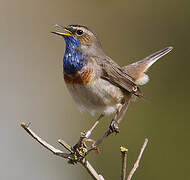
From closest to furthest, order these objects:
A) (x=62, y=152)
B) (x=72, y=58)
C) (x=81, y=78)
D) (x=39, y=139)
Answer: (x=39, y=139) < (x=62, y=152) < (x=81, y=78) < (x=72, y=58)

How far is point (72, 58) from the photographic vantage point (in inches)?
193

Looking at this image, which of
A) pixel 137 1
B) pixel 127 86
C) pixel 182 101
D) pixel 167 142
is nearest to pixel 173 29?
pixel 137 1

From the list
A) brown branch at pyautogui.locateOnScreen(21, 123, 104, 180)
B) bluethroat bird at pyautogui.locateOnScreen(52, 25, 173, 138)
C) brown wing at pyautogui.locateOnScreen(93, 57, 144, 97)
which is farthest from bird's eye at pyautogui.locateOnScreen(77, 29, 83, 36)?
brown branch at pyautogui.locateOnScreen(21, 123, 104, 180)

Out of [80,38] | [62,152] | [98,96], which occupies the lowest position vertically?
[62,152]

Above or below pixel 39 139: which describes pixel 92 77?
above

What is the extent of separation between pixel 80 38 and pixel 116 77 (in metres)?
0.54

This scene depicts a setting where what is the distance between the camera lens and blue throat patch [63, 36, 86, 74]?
4.87 metres

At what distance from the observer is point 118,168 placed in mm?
6664

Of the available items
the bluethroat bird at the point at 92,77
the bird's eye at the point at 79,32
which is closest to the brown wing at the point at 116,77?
the bluethroat bird at the point at 92,77

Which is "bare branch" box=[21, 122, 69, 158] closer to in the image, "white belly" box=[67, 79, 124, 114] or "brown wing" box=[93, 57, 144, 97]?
"white belly" box=[67, 79, 124, 114]

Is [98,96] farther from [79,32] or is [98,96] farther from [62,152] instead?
[62,152]

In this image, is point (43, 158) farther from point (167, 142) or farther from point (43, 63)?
point (43, 63)

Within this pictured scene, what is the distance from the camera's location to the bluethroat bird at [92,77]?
189 inches

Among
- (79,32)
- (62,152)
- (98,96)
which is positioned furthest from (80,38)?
(62,152)
